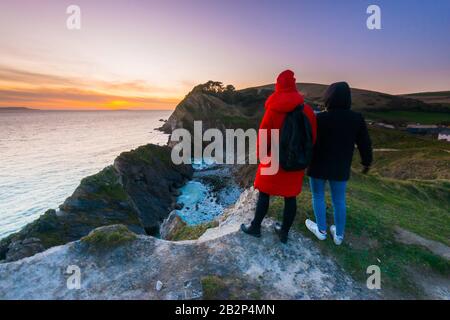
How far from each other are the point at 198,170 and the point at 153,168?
16490mm

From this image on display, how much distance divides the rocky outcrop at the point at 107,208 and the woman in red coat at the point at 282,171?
64.7 feet

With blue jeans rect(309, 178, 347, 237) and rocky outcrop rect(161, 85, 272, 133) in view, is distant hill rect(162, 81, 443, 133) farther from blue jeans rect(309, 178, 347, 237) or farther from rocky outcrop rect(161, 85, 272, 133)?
blue jeans rect(309, 178, 347, 237)

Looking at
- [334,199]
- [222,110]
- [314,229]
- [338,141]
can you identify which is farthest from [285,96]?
[222,110]

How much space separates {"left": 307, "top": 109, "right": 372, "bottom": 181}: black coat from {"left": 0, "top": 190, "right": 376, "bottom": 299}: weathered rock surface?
2.29 m

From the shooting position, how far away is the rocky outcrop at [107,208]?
20273 mm

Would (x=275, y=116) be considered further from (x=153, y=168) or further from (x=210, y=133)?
(x=210, y=133)

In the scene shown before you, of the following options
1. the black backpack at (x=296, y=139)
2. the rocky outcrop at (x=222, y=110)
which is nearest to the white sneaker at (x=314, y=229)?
the black backpack at (x=296, y=139)

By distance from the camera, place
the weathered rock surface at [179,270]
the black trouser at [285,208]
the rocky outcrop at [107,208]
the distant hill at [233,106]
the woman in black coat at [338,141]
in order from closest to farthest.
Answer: the weathered rock surface at [179,270], the woman in black coat at [338,141], the black trouser at [285,208], the rocky outcrop at [107,208], the distant hill at [233,106]

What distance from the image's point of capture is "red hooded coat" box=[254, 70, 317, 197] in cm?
562

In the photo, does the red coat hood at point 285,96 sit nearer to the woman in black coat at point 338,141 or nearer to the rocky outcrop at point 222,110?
the woman in black coat at point 338,141

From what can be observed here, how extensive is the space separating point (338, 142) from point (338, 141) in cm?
2

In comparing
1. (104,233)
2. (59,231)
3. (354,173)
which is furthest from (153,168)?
(104,233)

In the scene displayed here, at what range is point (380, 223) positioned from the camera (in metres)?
8.80

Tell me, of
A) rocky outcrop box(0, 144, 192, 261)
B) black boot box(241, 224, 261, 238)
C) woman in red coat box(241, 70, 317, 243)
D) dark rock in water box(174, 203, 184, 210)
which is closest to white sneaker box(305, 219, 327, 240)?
woman in red coat box(241, 70, 317, 243)
